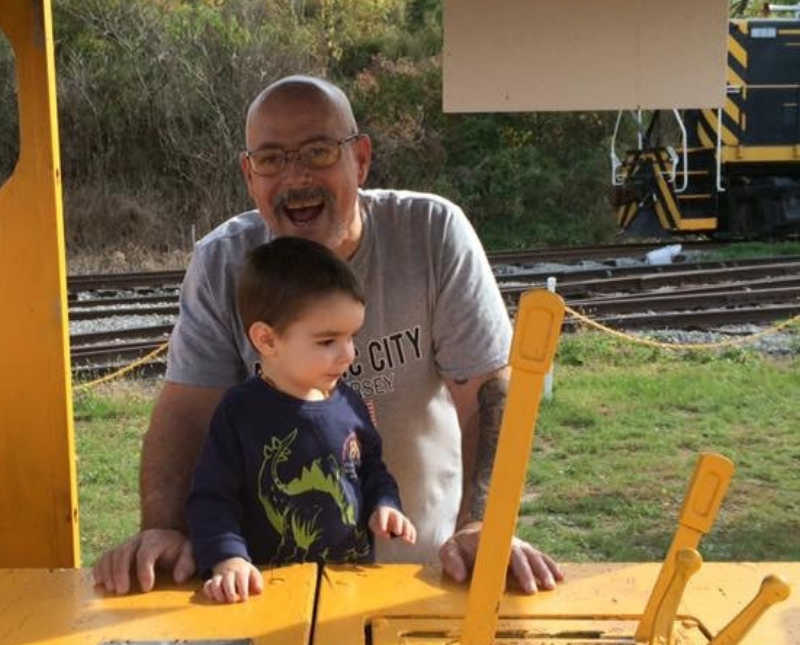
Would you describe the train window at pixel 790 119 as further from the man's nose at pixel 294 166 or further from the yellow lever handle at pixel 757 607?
the yellow lever handle at pixel 757 607

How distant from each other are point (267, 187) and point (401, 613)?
1214 millimetres

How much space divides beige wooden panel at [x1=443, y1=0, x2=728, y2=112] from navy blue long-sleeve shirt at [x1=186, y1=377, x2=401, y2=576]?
0.75 meters

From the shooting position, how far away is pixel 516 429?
44.9 inches

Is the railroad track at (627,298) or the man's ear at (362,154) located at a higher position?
the man's ear at (362,154)

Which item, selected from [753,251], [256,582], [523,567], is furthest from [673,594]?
[753,251]

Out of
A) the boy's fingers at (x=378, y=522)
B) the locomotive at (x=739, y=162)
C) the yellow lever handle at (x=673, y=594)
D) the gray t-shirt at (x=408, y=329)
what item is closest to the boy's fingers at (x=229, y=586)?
the boy's fingers at (x=378, y=522)

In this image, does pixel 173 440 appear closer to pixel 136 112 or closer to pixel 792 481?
pixel 792 481

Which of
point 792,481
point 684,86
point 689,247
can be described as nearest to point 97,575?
point 684,86

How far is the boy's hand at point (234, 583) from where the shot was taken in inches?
69.2

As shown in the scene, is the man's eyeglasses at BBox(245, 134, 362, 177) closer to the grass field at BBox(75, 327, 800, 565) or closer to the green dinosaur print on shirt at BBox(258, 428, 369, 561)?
the green dinosaur print on shirt at BBox(258, 428, 369, 561)

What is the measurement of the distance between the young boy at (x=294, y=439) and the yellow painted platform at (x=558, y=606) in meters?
0.32

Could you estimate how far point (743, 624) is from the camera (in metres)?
1.25

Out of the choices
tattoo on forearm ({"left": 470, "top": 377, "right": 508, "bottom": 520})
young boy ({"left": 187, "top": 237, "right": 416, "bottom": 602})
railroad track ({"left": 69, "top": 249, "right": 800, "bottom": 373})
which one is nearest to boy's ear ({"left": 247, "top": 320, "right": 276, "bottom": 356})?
young boy ({"left": 187, "top": 237, "right": 416, "bottom": 602})

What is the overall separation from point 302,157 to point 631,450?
186 inches
